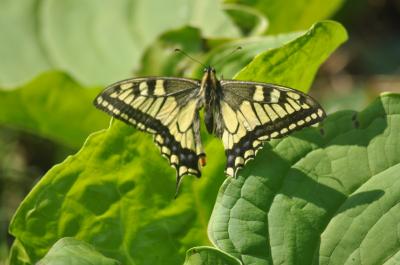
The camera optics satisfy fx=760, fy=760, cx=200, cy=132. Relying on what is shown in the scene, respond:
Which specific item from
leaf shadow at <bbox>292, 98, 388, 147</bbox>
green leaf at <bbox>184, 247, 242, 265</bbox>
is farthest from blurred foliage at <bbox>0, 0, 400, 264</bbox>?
leaf shadow at <bbox>292, 98, 388, 147</bbox>

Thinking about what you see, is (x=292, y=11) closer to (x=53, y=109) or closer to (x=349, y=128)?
(x=53, y=109)

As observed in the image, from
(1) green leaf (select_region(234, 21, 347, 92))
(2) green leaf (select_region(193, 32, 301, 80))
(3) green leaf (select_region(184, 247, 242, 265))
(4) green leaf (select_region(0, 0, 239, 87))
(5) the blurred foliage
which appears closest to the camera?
(3) green leaf (select_region(184, 247, 242, 265))

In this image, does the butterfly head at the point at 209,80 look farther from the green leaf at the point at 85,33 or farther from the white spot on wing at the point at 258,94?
the green leaf at the point at 85,33

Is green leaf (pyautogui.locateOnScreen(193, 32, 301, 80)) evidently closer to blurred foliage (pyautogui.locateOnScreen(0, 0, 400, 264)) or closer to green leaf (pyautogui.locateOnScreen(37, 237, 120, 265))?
blurred foliage (pyautogui.locateOnScreen(0, 0, 400, 264))

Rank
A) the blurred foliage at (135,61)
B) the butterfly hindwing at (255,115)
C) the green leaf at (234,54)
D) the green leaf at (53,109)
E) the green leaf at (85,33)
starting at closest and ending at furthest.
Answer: the butterfly hindwing at (255,115)
the blurred foliage at (135,61)
the green leaf at (234,54)
the green leaf at (53,109)
the green leaf at (85,33)

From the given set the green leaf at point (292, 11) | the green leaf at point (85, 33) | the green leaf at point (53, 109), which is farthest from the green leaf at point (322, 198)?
the green leaf at point (85, 33)

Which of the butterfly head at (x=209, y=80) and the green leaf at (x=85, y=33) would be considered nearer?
the butterfly head at (x=209, y=80)

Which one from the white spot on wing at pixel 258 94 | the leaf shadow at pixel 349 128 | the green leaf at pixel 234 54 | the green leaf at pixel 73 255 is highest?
the green leaf at pixel 234 54

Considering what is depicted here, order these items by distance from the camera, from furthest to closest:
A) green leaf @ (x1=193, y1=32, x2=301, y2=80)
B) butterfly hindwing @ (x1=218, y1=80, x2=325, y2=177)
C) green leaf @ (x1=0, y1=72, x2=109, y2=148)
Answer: green leaf @ (x1=0, y1=72, x2=109, y2=148) < green leaf @ (x1=193, y1=32, x2=301, y2=80) < butterfly hindwing @ (x1=218, y1=80, x2=325, y2=177)
